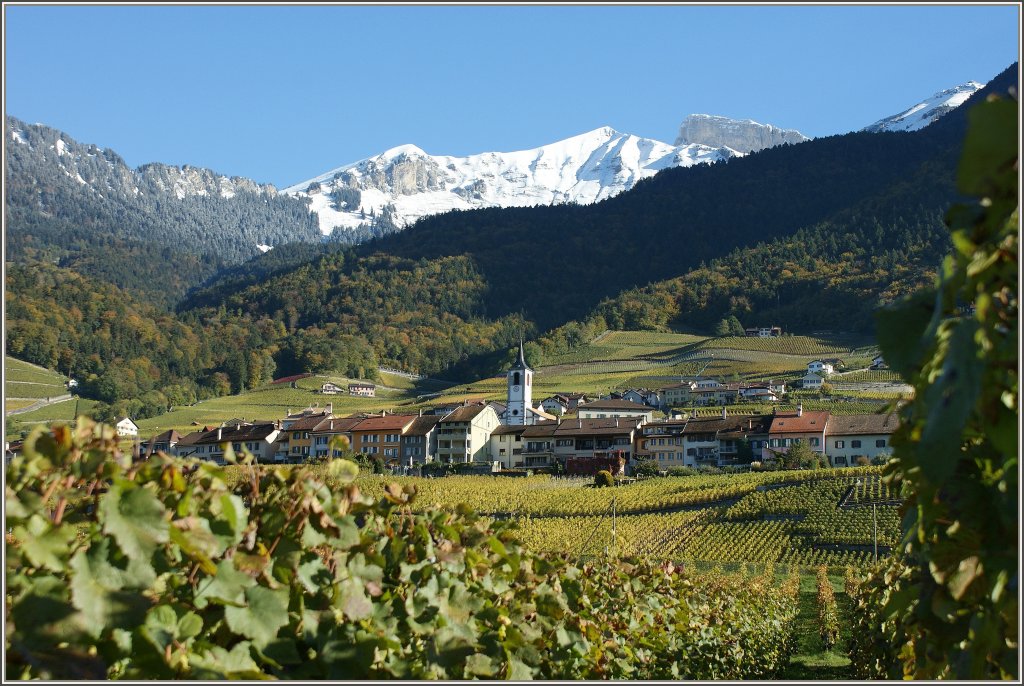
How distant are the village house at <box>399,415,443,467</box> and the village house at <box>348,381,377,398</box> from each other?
52949 mm

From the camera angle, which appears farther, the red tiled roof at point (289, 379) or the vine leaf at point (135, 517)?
the red tiled roof at point (289, 379)

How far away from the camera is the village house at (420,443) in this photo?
242 ft

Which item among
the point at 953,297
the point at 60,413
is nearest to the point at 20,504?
the point at 953,297

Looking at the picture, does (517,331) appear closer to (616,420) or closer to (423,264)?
(423,264)

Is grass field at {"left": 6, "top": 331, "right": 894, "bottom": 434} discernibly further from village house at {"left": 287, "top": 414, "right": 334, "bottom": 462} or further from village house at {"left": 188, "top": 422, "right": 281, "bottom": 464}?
village house at {"left": 287, "top": 414, "right": 334, "bottom": 462}

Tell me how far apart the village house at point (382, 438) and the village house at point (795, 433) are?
27519mm

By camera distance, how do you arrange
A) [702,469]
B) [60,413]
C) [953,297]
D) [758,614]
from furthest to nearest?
[60,413]
[702,469]
[758,614]
[953,297]

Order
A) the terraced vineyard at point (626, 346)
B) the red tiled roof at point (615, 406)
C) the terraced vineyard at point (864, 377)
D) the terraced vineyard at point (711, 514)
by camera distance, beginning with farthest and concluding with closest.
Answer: the terraced vineyard at point (626, 346) < the terraced vineyard at point (864, 377) < the red tiled roof at point (615, 406) < the terraced vineyard at point (711, 514)

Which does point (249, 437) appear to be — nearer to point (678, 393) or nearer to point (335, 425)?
point (335, 425)

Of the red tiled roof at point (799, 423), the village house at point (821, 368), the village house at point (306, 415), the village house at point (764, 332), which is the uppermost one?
the village house at point (764, 332)

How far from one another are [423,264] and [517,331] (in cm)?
3426

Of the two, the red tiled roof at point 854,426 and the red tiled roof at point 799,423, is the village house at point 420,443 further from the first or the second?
the red tiled roof at point 854,426

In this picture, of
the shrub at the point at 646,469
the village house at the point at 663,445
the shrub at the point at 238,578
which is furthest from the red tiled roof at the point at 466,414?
the shrub at the point at 238,578

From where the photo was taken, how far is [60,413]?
334 ft
